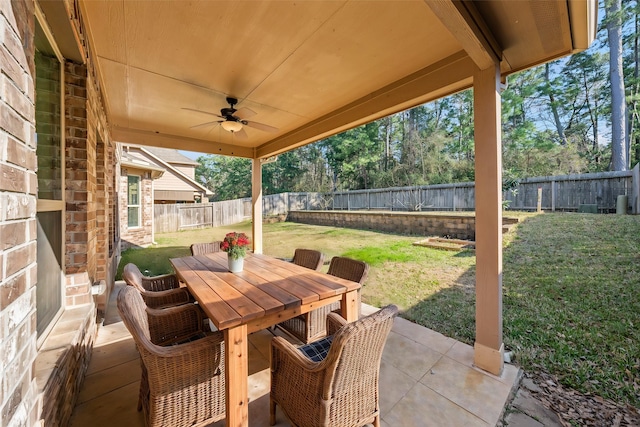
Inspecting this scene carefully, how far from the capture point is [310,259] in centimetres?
329

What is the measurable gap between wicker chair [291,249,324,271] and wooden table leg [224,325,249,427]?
61.7 inches

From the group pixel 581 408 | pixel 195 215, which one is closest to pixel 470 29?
pixel 581 408

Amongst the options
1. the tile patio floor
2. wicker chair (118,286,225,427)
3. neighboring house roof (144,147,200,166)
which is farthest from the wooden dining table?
neighboring house roof (144,147,200,166)

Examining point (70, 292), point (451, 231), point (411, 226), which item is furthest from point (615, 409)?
point (411, 226)

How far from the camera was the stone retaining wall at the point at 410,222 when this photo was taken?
734 cm

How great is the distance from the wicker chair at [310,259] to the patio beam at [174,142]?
11.1ft

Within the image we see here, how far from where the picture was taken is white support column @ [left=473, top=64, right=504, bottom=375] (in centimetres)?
225

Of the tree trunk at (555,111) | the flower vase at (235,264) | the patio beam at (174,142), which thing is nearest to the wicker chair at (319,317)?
the flower vase at (235,264)

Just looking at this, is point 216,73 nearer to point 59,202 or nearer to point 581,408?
point 59,202

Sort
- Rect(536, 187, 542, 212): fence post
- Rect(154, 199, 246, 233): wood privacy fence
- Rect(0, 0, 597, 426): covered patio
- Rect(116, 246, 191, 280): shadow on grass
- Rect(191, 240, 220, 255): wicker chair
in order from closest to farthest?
Rect(0, 0, 597, 426): covered patio → Rect(191, 240, 220, 255): wicker chair → Rect(116, 246, 191, 280): shadow on grass → Rect(536, 187, 542, 212): fence post → Rect(154, 199, 246, 233): wood privacy fence

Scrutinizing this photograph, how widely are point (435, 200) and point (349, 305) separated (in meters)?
9.92

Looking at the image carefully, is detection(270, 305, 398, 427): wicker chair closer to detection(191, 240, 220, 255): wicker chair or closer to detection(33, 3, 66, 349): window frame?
detection(33, 3, 66, 349): window frame

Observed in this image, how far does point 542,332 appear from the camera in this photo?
285 centimetres

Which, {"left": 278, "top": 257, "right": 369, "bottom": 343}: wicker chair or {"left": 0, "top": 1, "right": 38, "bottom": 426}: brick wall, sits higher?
{"left": 0, "top": 1, "right": 38, "bottom": 426}: brick wall
